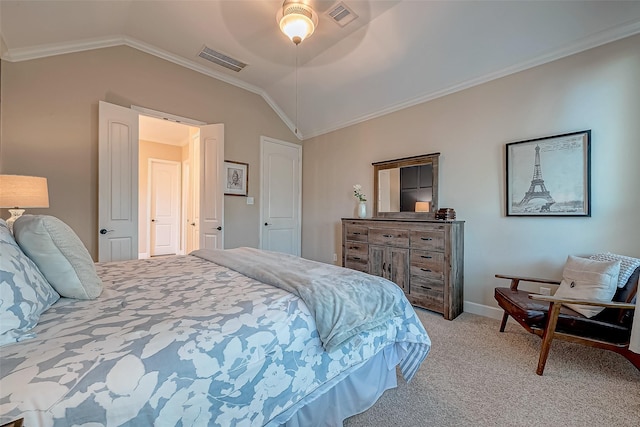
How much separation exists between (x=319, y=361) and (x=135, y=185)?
3013mm

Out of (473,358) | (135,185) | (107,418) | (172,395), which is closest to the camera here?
(107,418)

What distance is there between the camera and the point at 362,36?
2914 millimetres

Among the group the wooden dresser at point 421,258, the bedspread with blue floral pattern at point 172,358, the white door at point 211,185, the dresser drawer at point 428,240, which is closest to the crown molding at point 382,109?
the white door at point 211,185

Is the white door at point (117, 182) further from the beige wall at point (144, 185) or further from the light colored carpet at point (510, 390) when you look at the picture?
the beige wall at point (144, 185)

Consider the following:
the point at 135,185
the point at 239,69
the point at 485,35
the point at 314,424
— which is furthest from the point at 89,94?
the point at 485,35

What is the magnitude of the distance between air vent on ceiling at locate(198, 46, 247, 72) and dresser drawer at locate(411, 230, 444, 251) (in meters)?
3.24

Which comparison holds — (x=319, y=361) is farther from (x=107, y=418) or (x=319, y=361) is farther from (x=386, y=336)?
(x=107, y=418)

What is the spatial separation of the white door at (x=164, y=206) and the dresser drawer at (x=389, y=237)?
16.2ft

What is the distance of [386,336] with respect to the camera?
4.80 ft

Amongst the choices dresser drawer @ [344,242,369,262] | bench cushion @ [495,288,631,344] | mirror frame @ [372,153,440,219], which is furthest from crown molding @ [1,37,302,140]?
bench cushion @ [495,288,631,344]

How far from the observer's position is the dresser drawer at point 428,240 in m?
2.74

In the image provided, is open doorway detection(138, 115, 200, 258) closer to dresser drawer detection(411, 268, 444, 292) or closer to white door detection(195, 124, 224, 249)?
white door detection(195, 124, 224, 249)

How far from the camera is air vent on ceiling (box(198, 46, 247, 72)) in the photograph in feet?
10.9

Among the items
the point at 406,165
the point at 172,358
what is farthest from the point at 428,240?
the point at 172,358
